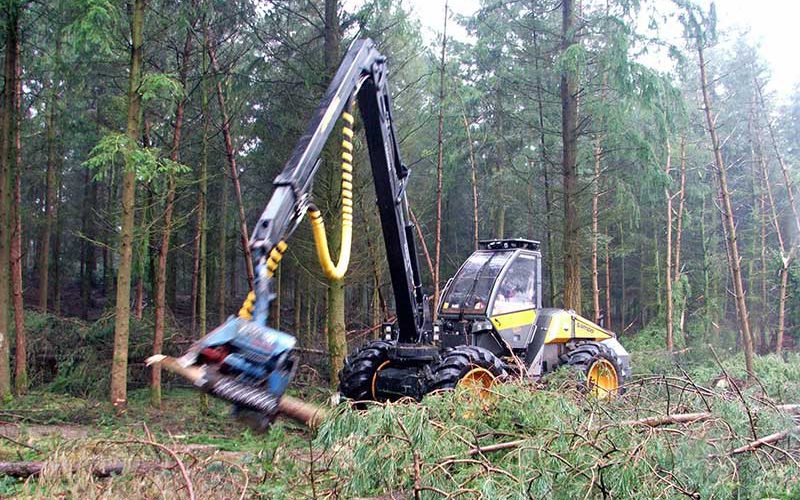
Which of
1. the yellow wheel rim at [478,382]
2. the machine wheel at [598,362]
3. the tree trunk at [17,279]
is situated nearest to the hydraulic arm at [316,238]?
the yellow wheel rim at [478,382]

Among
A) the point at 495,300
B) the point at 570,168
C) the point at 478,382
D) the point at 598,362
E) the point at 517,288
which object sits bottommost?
the point at 598,362

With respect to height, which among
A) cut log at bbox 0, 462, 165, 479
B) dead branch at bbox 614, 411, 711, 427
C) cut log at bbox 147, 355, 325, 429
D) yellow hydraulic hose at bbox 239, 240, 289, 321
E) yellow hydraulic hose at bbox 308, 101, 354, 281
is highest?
yellow hydraulic hose at bbox 308, 101, 354, 281

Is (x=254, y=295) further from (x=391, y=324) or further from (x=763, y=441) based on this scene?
(x=391, y=324)

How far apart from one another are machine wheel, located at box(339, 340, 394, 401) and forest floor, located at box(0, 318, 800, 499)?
6.98 feet

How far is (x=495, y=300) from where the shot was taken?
855 cm

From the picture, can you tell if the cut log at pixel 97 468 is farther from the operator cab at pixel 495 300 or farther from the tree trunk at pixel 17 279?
the tree trunk at pixel 17 279

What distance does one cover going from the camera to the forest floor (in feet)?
14.3

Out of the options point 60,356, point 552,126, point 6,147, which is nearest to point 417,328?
point 6,147

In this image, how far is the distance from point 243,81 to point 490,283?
557 centimetres

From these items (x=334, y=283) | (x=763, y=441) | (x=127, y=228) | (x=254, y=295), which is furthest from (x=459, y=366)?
(x=127, y=228)

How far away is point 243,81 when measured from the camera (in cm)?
1105

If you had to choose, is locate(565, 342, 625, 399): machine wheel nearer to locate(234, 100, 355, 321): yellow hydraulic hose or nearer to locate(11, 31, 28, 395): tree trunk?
locate(234, 100, 355, 321): yellow hydraulic hose

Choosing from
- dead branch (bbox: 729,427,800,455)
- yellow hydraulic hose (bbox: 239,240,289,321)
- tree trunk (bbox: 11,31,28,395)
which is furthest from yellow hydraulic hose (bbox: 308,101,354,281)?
tree trunk (bbox: 11,31,28,395)

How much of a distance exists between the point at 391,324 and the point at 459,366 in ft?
6.08
